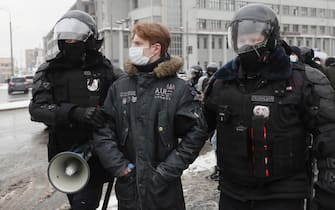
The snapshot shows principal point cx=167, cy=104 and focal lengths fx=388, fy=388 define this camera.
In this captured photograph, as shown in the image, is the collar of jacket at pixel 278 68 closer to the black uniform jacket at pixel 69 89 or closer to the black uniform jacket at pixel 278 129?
the black uniform jacket at pixel 278 129

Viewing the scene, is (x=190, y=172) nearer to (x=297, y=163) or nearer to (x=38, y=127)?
(x=297, y=163)

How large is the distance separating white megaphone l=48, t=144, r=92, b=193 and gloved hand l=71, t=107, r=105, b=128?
0.82 ft

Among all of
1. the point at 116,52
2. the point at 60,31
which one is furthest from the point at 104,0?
the point at 60,31

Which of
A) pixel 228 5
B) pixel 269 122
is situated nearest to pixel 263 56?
pixel 269 122

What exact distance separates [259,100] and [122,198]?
1.14 meters

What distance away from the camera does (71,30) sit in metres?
3.05

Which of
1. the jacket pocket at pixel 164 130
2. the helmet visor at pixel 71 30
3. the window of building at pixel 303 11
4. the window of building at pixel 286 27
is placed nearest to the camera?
the jacket pocket at pixel 164 130

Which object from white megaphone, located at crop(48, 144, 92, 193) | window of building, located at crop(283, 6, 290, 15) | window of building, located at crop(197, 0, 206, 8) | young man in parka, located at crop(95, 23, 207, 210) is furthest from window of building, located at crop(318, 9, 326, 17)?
white megaphone, located at crop(48, 144, 92, 193)

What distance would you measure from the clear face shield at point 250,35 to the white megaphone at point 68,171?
52.5 inches

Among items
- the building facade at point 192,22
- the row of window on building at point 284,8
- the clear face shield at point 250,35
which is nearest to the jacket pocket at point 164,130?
the clear face shield at point 250,35

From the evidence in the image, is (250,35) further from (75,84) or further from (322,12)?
(322,12)

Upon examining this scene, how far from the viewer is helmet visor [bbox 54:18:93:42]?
9.97 ft

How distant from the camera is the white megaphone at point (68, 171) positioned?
274cm

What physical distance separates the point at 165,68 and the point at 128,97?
0.32m
